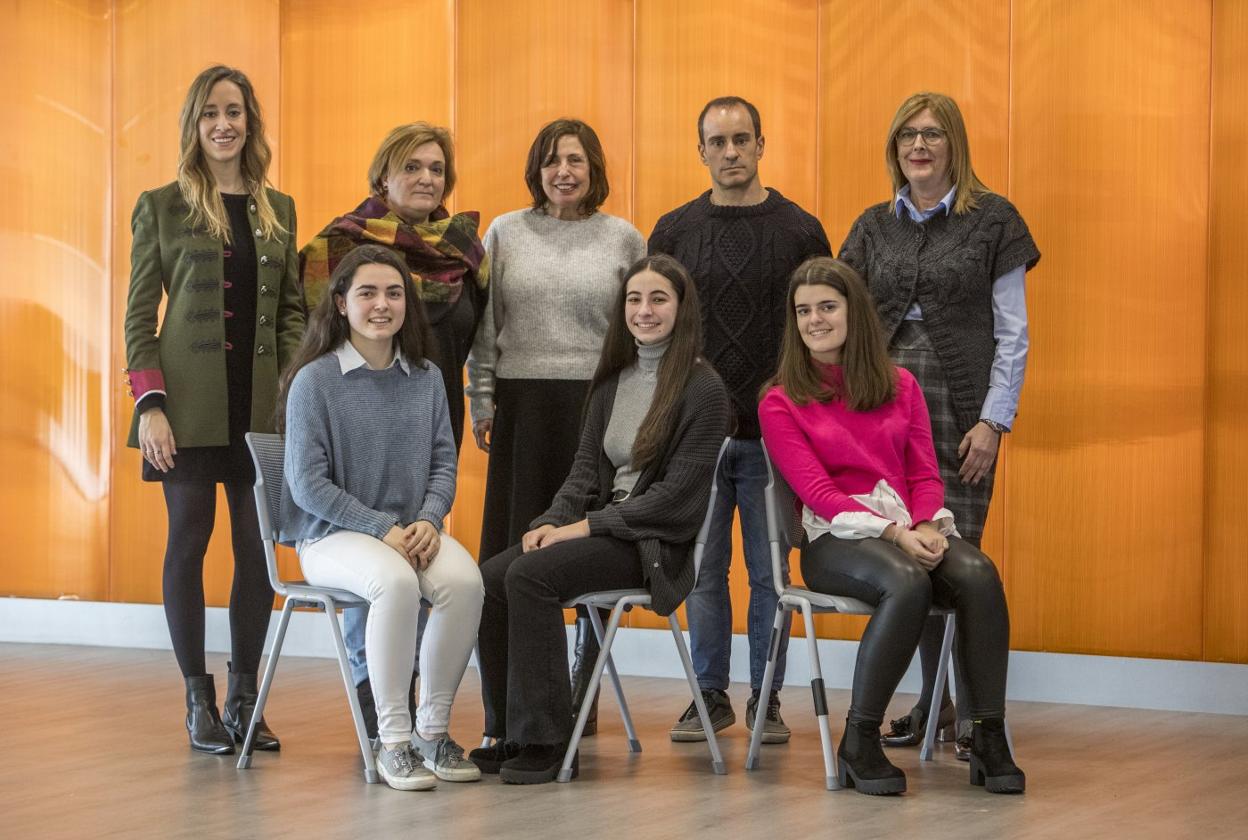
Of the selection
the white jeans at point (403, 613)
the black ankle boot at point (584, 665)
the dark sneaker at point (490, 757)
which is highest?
the white jeans at point (403, 613)

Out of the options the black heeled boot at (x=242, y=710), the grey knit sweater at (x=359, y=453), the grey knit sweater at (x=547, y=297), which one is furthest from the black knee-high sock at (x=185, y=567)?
the grey knit sweater at (x=547, y=297)

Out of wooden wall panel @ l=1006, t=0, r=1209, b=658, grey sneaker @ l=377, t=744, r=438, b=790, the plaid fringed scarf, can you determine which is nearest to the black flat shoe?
grey sneaker @ l=377, t=744, r=438, b=790

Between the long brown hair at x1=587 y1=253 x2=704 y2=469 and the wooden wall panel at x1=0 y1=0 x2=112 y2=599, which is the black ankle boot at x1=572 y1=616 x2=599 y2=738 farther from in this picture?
the wooden wall panel at x1=0 y1=0 x2=112 y2=599

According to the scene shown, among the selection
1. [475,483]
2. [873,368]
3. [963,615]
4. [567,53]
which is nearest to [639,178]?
[567,53]

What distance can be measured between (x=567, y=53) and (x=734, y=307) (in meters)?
1.92

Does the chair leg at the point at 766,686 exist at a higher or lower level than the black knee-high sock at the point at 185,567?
lower

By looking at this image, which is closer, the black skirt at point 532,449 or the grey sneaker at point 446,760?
the grey sneaker at point 446,760

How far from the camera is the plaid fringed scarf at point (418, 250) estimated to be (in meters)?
4.13

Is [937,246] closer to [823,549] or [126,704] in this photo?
[823,549]

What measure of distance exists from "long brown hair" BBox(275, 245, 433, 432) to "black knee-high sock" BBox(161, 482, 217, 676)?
34 cm

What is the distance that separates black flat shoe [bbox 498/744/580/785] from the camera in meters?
3.64

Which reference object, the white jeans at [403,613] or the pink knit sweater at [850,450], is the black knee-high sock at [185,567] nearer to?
the white jeans at [403,613]

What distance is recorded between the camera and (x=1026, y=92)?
16.9 feet

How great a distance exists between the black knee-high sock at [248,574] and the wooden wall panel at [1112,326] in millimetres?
2505
